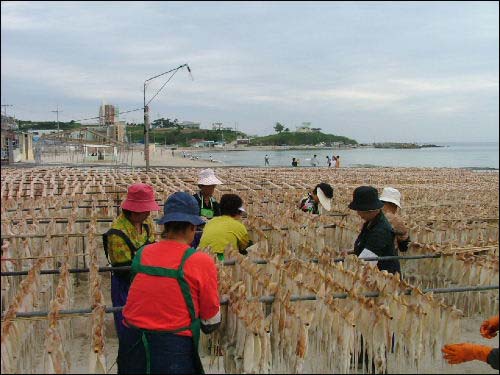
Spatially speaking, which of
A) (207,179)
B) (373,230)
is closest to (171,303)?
(373,230)

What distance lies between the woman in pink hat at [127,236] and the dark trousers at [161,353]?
3.62 feet

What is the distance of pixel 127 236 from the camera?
4.10 meters

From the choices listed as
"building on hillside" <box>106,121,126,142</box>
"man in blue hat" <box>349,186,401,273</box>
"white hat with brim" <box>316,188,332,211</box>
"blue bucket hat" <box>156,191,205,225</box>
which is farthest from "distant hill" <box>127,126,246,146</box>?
"blue bucket hat" <box>156,191,205,225</box>

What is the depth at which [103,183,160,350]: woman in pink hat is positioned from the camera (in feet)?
13.4

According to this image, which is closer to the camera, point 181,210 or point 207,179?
point 181,210

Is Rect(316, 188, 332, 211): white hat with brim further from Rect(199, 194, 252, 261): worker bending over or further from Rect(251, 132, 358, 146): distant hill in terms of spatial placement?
Rect(251, 132, 358, 146): distant hill

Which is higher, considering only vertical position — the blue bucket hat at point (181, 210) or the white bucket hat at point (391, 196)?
the blue bucket hat at point (181, 210)

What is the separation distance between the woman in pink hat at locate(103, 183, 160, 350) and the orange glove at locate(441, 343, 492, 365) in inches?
99.9

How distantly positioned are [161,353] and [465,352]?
1994 mm

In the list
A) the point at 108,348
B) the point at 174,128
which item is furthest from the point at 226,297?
the point at 174,128

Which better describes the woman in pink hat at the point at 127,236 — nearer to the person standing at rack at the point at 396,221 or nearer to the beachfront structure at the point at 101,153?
the person standing at rack at the point at 396,221

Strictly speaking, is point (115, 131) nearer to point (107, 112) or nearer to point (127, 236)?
point (107, 112)

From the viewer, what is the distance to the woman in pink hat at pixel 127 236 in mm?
4074

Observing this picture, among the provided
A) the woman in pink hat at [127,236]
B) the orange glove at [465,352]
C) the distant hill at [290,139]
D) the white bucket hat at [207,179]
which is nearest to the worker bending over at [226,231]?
the woman in pink hat at [127,236]
